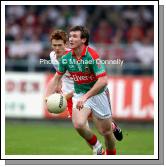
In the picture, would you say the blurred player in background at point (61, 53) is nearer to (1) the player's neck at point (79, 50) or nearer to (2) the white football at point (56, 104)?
(2) the white football at point (56, 104)

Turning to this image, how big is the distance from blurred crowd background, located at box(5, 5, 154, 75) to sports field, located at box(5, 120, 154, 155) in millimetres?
1932

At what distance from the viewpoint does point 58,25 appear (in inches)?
955

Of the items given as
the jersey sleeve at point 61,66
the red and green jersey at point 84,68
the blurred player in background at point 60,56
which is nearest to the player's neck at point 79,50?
the red and green jersey at point 84,68

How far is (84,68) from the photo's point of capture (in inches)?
470

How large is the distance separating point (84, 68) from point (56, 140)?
17.3 ft

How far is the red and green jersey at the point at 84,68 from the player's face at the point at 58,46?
755 mm

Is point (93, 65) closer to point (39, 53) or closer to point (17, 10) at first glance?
point (39, 53)

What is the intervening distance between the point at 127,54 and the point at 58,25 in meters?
3.14

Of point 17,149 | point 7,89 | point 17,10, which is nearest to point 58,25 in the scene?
point 17,10

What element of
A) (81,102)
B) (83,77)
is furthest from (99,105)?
(81,102)

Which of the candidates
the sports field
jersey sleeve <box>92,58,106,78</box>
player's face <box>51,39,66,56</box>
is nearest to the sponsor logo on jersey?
jersey sleeve <box>92,58,106,78</box>

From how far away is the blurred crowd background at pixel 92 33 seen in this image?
22359mm

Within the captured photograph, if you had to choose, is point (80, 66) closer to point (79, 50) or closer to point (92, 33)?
point (79, 50)

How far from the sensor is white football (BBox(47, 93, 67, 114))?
467 inches
